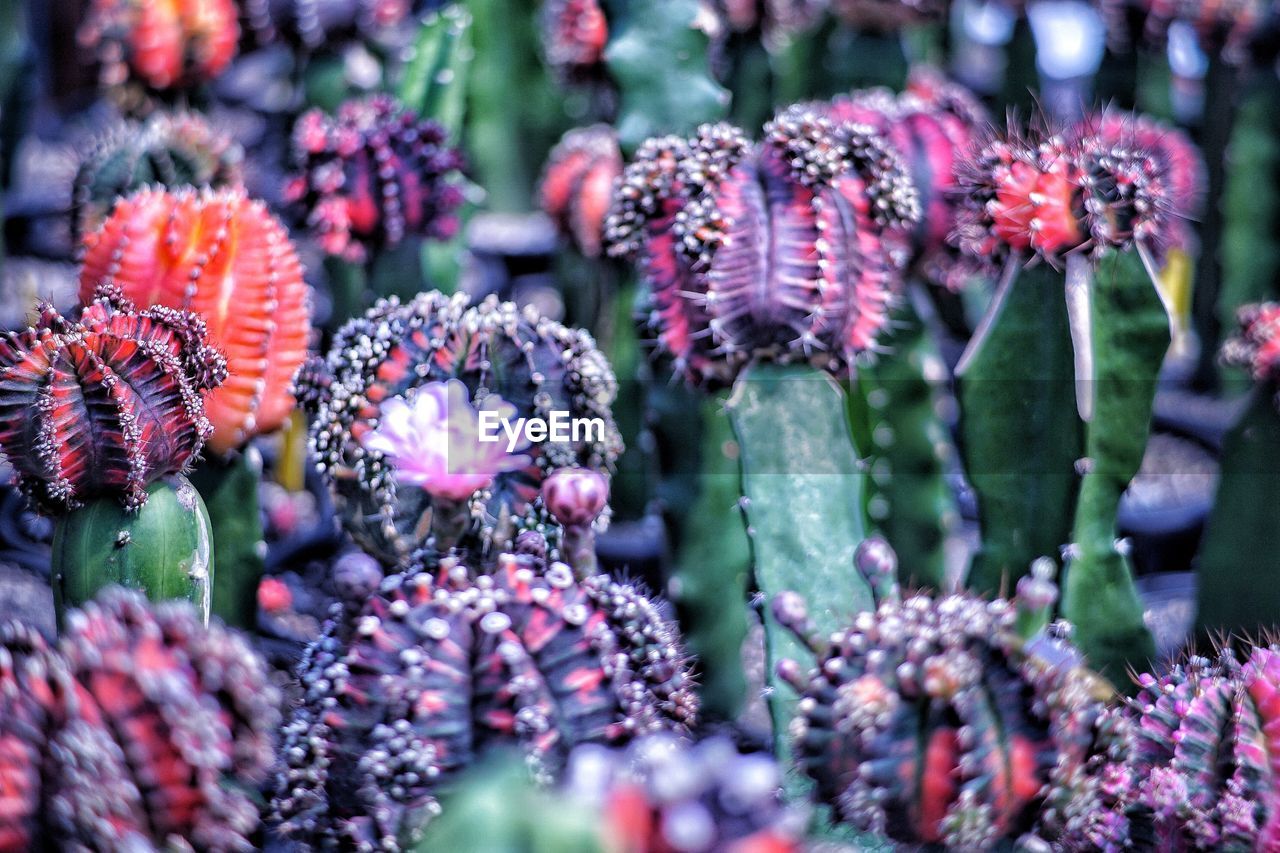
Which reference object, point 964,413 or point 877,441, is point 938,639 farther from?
point 877,441

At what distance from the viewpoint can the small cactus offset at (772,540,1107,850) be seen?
105cm

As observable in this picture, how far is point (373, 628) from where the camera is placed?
1125mm

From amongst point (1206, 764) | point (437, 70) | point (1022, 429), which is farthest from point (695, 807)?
point (437, 70)

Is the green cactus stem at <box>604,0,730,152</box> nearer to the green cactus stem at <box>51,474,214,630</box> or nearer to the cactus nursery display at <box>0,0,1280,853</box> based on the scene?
the cactus nursery display at <box>0,0,1280,853</box>

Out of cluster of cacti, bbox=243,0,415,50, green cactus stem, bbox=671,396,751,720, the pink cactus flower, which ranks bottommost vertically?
green cactus stem, bbox=671,396,751,720

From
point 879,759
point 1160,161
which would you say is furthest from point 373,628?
point 1160,161

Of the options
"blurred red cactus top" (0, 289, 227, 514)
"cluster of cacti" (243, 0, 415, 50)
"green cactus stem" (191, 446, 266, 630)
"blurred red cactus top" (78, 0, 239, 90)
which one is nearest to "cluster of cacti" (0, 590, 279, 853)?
"blurred red cactus top" (0, 289, 227, 514)

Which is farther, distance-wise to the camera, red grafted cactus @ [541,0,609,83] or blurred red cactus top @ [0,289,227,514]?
red grafted cactus @ [541,0,609,83]

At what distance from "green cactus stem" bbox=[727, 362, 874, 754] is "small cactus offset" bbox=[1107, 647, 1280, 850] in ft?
1.21

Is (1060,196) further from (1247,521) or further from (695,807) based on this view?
(695,807)

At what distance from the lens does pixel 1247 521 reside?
5.96ft

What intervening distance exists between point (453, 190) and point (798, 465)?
761 millimetres

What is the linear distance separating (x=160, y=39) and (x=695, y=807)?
6.70 feet

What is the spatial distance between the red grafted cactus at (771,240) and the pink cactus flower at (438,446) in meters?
0.41
